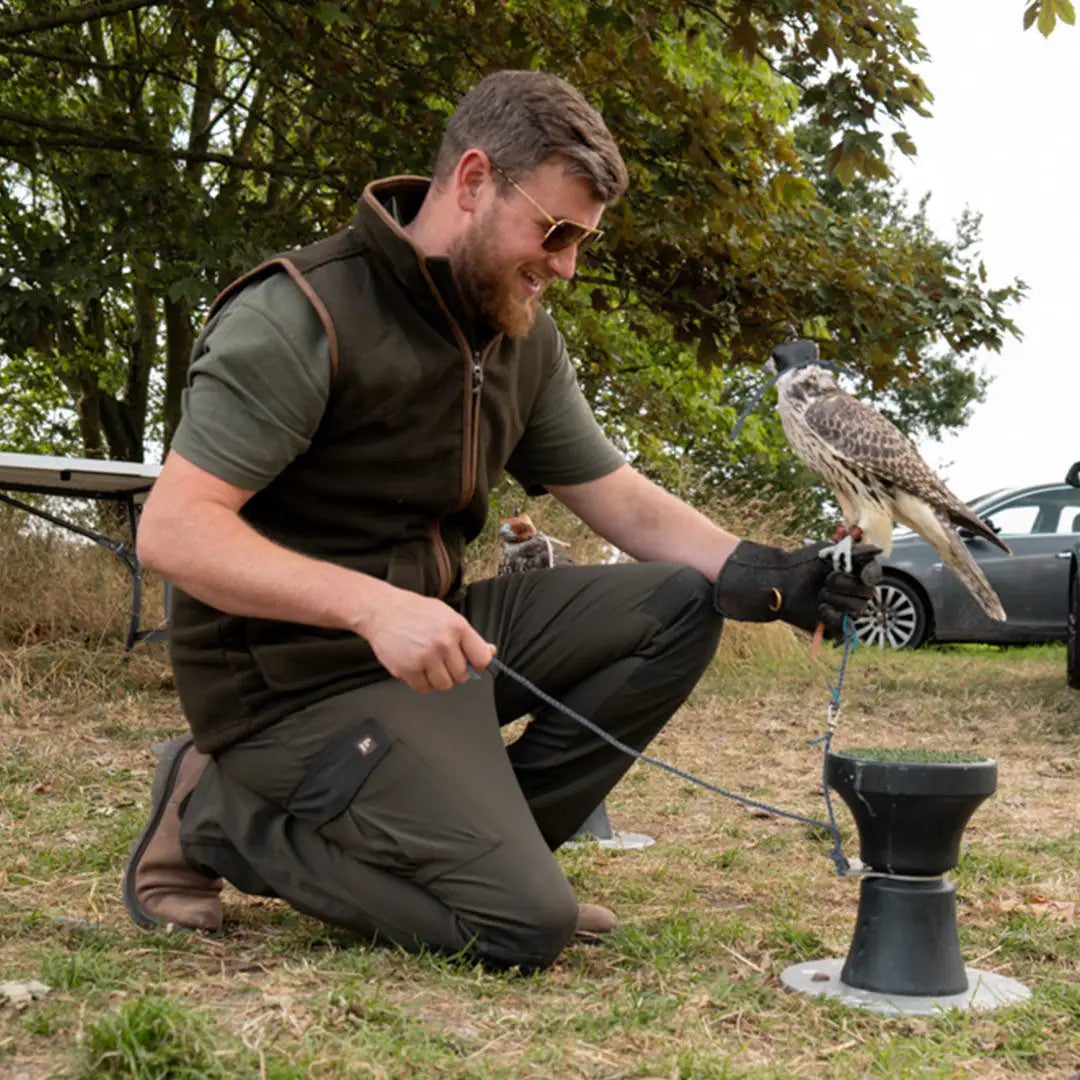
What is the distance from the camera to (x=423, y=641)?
8.13 feet

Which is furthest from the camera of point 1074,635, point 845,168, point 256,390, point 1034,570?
point 1034,570

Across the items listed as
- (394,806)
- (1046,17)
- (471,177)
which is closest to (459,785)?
(394,806)

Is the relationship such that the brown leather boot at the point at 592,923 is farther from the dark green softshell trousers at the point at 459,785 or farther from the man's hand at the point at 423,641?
the man's hand at the point at 423,641

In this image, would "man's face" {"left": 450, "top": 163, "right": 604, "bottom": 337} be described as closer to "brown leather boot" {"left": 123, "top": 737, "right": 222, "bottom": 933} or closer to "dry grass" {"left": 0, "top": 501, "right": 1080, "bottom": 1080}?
"brown leather boot" {"left": 123, "top": 737, "right": 222, "bottom": 933}

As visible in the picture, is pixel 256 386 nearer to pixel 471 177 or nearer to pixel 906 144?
pixel 471 177

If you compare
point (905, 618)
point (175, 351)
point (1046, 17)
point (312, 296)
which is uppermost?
point (1046, 17)

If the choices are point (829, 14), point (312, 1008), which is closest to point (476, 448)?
point (312, 1008)

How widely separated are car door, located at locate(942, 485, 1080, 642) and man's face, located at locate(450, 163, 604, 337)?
9.98m

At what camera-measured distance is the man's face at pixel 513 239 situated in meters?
3.04

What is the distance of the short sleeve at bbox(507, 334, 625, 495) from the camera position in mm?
3572

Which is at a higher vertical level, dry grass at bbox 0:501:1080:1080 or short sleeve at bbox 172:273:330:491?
short sleeve at bbox 172:273:330:491

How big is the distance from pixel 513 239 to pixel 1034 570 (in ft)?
34.2

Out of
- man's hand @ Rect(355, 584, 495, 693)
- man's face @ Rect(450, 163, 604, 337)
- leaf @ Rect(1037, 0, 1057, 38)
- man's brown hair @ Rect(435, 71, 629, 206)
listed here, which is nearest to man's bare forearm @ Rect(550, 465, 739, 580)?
man's face @ Rect(450, 163, 604, 337)

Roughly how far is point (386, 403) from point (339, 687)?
622mm
